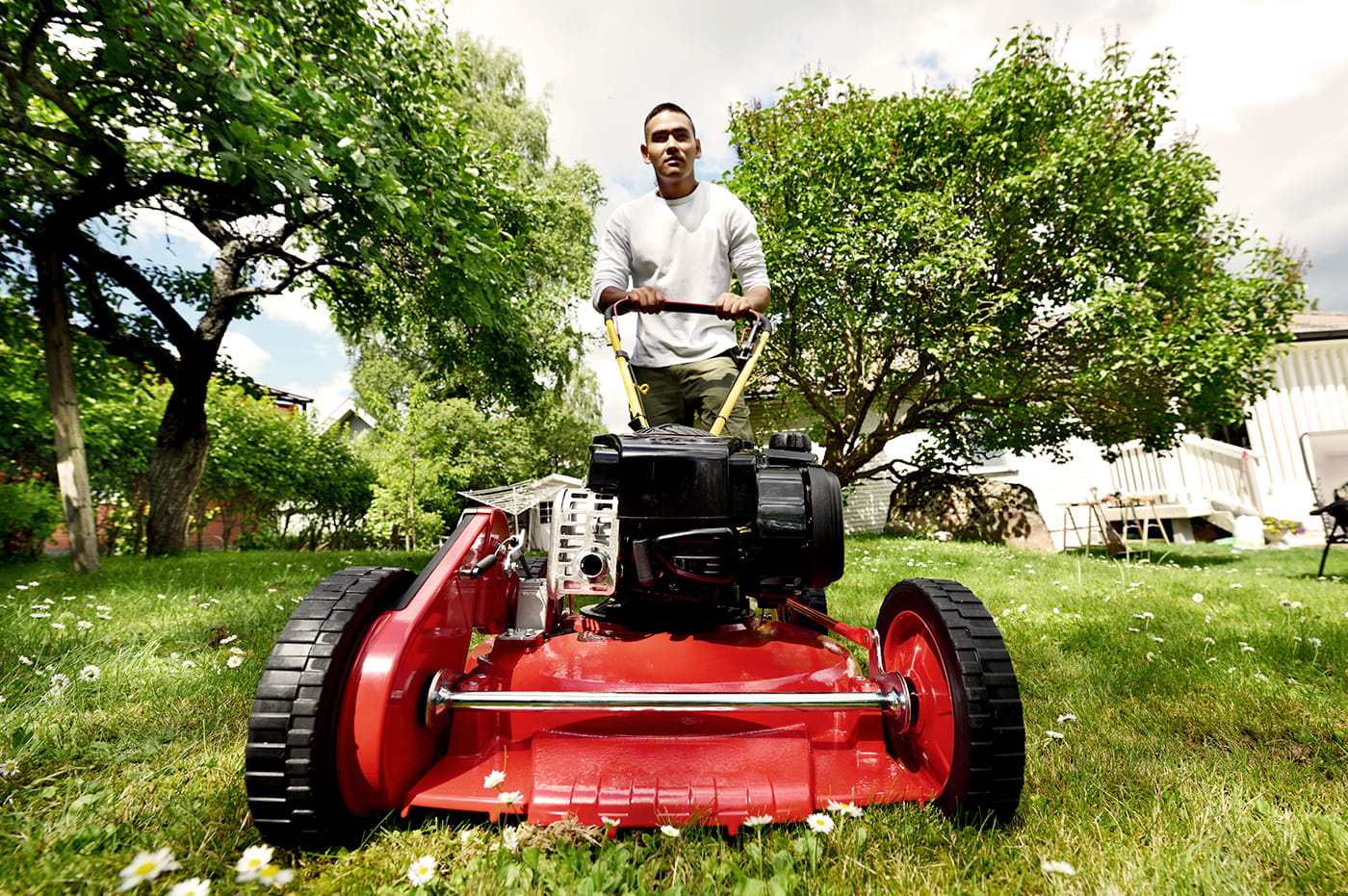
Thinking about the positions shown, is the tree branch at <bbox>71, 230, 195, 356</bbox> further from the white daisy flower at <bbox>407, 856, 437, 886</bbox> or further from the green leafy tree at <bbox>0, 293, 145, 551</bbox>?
the white daisy flower at <bbox>407, 856, 437, 886</bbox>

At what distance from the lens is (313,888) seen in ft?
4.25

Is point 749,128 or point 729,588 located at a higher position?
point 749,128

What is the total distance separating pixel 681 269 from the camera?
2.81 metres

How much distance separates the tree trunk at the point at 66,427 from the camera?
5910 millimetres

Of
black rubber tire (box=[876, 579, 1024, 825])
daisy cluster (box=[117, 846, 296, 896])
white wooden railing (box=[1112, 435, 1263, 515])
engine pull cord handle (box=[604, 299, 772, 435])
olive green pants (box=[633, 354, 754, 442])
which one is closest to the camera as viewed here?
daisy cluster (box=[117, 846, 296, 896])

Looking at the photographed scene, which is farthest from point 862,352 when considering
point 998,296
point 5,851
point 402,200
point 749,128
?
point 5,851

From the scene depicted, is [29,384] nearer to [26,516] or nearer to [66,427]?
[26,516]

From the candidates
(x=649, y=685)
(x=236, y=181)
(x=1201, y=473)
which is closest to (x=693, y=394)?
(x=649, y=685)

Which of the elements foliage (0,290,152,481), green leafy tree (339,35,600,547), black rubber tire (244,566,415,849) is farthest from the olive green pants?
green leafy tree (339,35,600,547)

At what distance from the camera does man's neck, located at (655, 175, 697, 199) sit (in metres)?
2.84

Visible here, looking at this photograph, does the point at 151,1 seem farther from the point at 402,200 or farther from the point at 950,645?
the point at 950,645

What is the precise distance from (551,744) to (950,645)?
0.95 m

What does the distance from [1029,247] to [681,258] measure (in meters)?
9.04

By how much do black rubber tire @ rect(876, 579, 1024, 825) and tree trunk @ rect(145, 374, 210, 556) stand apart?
9.57 metres
